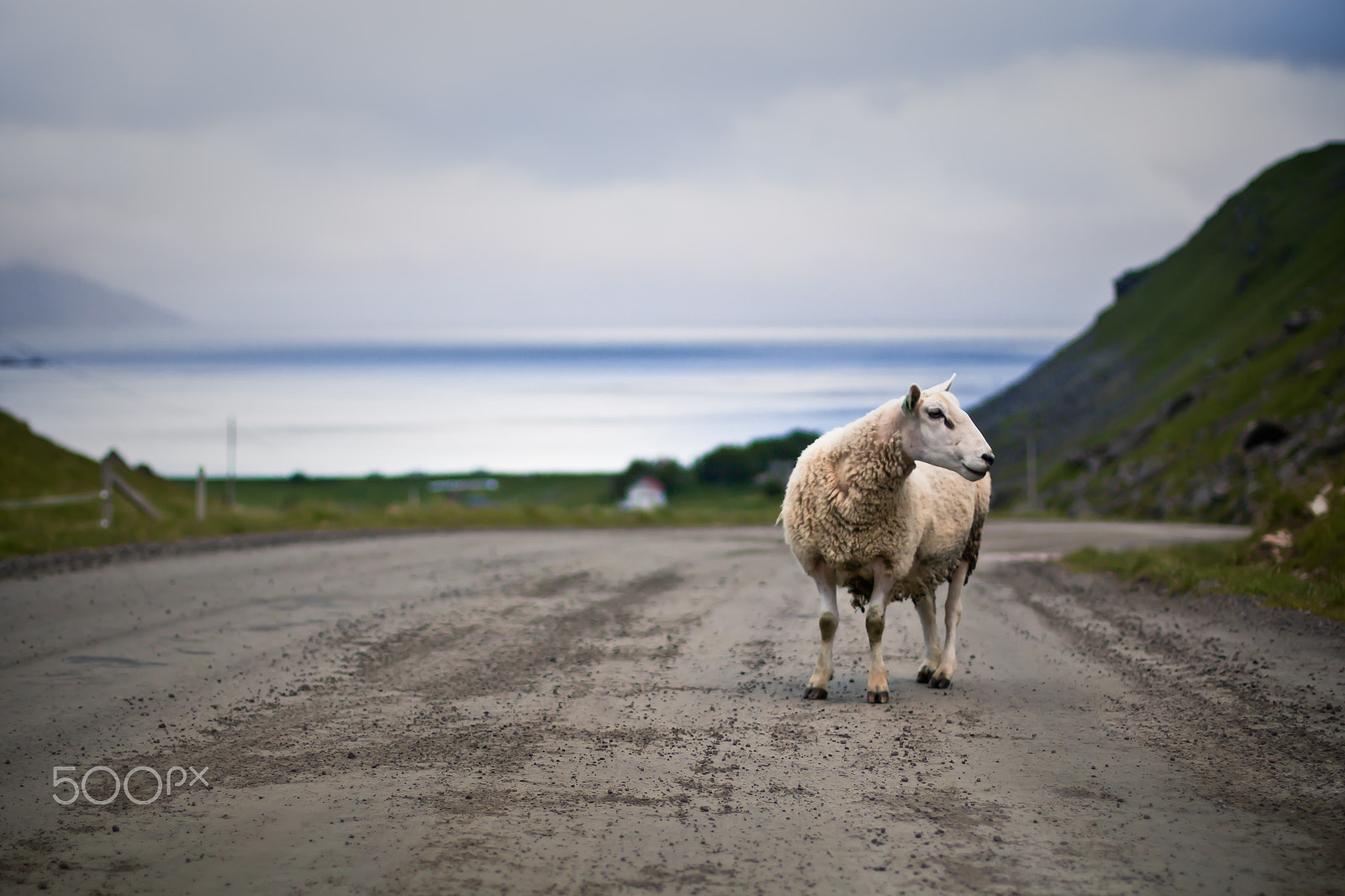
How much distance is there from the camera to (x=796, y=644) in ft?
37.2

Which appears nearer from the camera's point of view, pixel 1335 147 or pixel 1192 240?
pixel 1335 147

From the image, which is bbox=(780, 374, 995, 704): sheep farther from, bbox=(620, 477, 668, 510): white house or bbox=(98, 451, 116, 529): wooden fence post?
bbox=(620, 477, 668, 510): white house

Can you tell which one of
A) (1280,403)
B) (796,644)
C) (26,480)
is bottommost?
(796,644)

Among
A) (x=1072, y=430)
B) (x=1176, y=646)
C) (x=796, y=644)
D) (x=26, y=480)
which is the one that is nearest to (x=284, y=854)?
(x=796, y=644)

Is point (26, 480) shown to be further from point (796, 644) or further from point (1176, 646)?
point (1176, 646)

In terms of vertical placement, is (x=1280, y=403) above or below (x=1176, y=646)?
above

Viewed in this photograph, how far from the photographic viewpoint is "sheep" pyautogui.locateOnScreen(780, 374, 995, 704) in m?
8.38

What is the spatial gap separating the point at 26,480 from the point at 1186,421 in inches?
3195

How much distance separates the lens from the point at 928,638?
961 centimetres

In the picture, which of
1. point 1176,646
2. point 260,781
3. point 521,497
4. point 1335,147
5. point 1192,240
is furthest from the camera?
point 1192,240

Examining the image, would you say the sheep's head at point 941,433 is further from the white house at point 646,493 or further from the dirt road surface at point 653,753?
the white house at point 646,493
